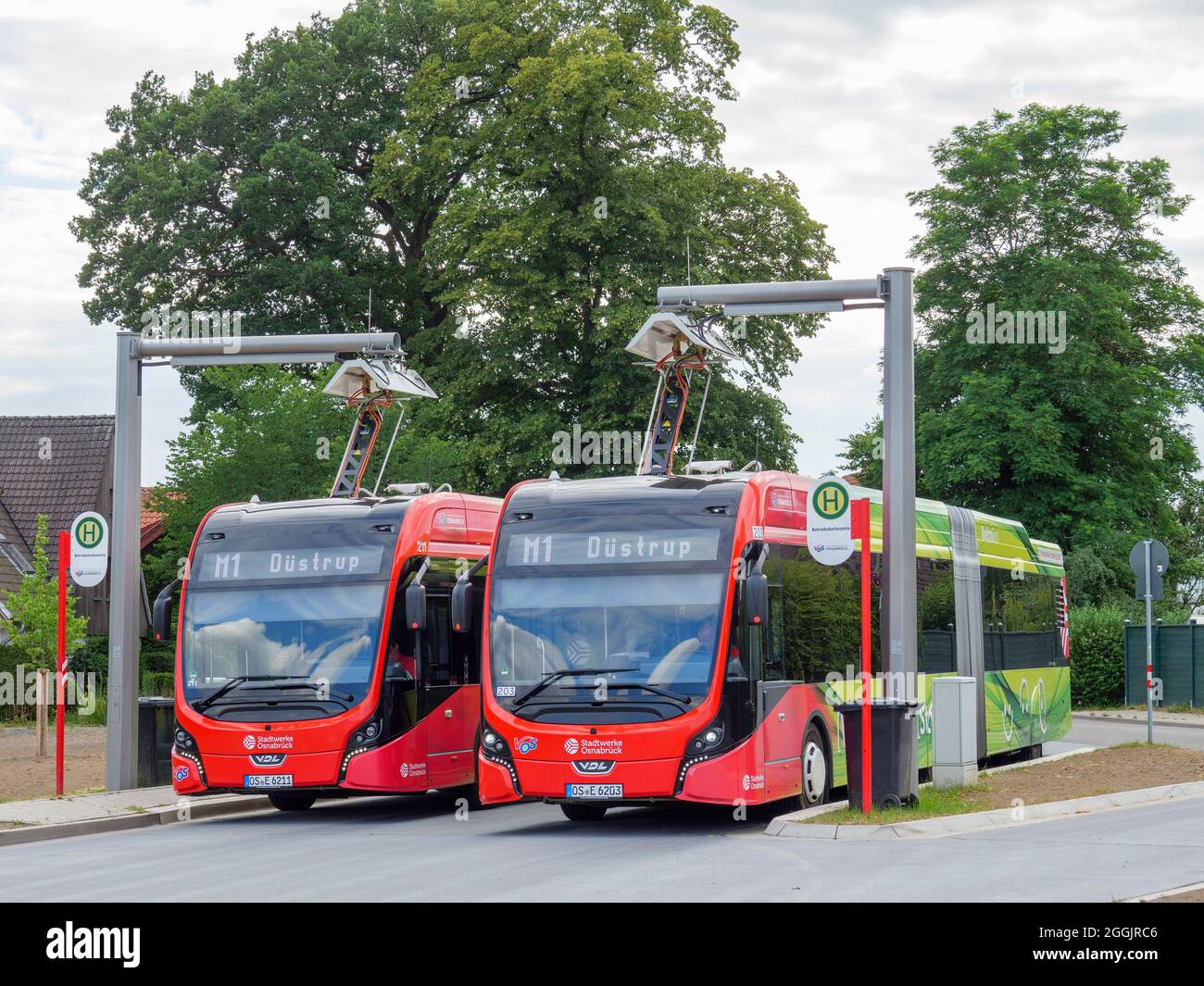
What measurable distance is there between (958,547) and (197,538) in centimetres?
1002

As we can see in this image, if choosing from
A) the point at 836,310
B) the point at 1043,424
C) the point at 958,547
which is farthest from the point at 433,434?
the point at 836,310

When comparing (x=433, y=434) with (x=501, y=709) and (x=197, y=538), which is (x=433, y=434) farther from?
(x=501, y=709)

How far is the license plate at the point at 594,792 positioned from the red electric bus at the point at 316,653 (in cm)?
266

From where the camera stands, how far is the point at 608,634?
16.0 meters

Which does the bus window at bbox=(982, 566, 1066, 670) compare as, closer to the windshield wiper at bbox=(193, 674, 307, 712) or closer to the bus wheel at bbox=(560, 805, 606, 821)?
the bus wheel at bbox=(560, 805, 606, 821)

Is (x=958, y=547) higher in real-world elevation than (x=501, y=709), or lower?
higher

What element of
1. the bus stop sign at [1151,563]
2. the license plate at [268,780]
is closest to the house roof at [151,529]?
the bus stop sign at [1151,563]

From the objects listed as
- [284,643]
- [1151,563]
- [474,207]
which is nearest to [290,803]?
[284,643]

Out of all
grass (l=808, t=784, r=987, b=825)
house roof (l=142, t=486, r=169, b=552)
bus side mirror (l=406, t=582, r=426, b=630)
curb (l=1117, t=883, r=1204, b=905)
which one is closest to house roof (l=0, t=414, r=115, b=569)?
house roof (l=142, t=486, r=169, b=552)

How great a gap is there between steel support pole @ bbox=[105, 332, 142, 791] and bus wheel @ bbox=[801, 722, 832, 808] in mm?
8678

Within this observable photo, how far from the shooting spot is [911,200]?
5153 centimetres
